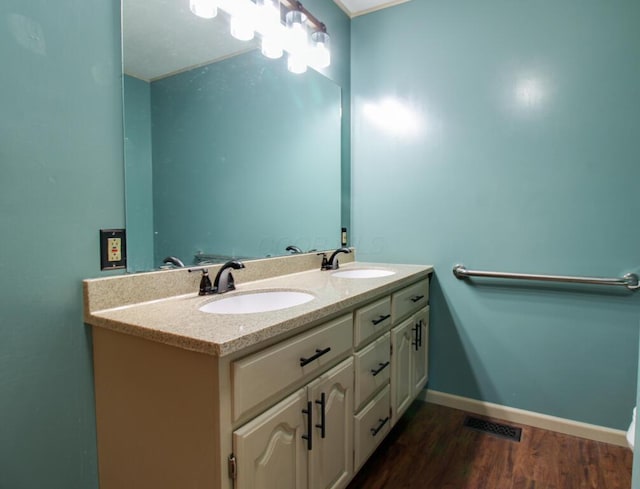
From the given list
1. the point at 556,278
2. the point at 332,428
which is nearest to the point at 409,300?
the point at 556,278

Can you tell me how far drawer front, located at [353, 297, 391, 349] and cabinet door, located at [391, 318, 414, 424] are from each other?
126 mm

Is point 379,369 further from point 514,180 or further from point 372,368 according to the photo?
point 514,180

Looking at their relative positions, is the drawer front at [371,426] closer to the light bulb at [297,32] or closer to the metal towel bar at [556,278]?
the metal towel bar at [556,278]

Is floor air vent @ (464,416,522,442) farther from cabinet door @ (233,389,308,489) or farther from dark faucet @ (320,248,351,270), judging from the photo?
cabinet door @ (233,389,308,489)

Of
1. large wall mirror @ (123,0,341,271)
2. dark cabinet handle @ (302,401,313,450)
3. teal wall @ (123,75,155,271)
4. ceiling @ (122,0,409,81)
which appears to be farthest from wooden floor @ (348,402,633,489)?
ceiling @ (122,0,409,81)

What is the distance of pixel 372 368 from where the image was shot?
1.48 meters

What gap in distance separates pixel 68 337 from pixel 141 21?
100 cm

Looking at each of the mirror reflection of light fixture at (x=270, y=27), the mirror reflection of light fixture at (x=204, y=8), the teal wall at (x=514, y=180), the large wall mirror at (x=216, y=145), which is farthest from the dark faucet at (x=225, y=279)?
the teal wall at (x=514, y=180)

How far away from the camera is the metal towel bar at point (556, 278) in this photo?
167cm

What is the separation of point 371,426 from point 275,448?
638 millimetres

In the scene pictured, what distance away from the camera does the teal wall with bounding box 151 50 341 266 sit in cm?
134

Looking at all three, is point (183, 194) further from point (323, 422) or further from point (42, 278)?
point (323, 422)

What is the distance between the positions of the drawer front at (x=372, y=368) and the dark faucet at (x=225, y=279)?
21.3 inches

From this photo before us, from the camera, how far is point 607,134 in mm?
1707
